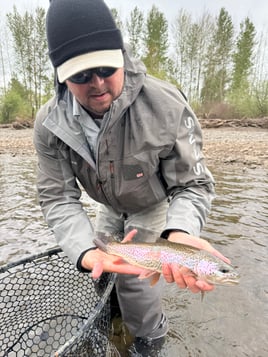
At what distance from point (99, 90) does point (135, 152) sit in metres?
0.39

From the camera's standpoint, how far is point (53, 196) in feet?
6.82

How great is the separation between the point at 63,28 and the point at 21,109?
932 inches

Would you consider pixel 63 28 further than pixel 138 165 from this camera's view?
No

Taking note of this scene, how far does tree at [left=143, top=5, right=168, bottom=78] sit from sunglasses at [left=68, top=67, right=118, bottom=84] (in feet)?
80.6

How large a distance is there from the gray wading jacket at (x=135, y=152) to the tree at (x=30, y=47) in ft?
78.7

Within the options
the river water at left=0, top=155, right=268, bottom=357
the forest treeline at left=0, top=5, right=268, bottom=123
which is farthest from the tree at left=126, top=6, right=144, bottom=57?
the river water at left=0, top=155, right=268, bottom=357

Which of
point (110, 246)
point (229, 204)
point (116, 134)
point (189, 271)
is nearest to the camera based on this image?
point (189, 271)

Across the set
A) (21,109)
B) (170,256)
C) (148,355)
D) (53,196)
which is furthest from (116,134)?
(21,109)

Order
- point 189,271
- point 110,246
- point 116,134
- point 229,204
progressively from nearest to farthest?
point 189,271
point 110,246
point 116,134
point 229,204

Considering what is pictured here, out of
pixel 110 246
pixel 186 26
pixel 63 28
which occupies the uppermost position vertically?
pixel 186 26

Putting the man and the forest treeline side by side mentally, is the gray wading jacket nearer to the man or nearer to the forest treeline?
the man

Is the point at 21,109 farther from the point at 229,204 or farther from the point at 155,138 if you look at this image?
the point at 155,138

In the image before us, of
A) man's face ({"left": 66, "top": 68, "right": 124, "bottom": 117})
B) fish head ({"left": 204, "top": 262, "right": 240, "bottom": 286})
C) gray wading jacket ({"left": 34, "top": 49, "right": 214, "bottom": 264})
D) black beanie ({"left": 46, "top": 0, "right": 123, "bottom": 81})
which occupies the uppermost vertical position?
black beanie ({"left": 46, "top": 0, "right": 123, "bottom": 81})

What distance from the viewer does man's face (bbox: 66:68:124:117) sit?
5.33ft
